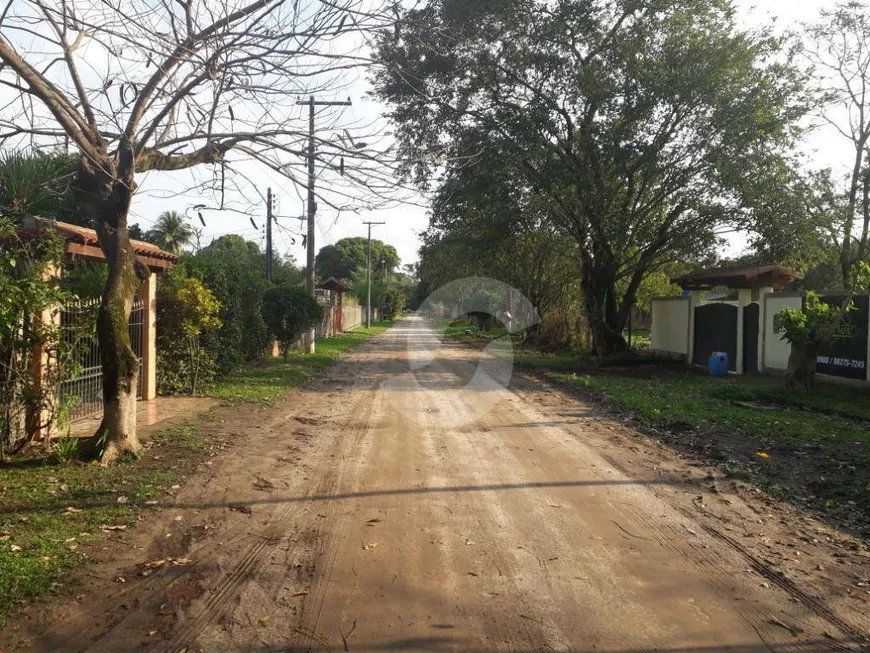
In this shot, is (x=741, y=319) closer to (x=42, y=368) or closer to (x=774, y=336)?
(x=774, y=336)

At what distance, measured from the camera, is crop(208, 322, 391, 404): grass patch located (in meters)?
13.9

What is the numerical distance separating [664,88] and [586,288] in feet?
24.0

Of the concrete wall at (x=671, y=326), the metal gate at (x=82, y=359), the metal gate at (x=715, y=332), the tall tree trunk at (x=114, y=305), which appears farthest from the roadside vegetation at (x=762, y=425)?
the metal gate at (x=82, y=359)

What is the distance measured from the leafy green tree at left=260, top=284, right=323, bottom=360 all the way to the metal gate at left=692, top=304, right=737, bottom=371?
1167cm

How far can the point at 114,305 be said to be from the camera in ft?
25.8

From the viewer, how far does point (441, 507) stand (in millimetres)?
6414

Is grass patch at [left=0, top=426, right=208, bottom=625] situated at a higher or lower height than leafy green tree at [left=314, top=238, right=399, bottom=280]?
lower

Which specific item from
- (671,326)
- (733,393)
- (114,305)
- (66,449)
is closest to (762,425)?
(733,393)

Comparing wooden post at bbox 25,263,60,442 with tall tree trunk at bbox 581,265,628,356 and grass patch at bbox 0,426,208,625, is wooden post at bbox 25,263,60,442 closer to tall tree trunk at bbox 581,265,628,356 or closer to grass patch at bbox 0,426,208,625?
grass patch at bbox 0,426,208,625

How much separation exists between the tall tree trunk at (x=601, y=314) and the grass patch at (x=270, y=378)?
28.0 feet

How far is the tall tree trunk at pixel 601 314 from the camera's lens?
2297 centimetres

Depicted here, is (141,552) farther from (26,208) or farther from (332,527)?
(26,208)

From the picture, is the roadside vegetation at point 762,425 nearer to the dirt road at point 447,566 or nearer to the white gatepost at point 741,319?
the white gatepost at point 741,319

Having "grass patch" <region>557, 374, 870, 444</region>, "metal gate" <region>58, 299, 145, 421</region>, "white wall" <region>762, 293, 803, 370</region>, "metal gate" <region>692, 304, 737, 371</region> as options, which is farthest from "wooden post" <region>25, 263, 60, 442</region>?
"metal gate" <region>692, 304, 737, 371</region>
